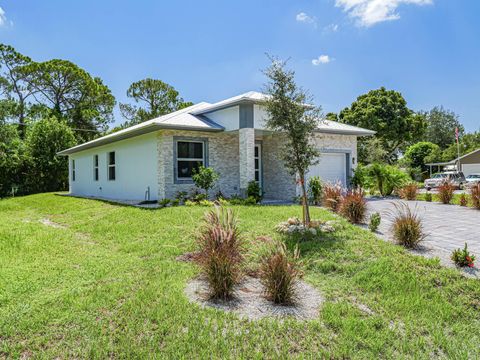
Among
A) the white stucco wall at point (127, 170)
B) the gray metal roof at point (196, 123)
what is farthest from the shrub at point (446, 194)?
the white stucco wall at point (127, 170)

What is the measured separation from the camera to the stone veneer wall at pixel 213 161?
12953 millimetres

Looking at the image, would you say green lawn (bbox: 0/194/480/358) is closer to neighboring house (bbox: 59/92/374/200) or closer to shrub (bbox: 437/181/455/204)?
neighboring house (bbox: 59/92/374/200)

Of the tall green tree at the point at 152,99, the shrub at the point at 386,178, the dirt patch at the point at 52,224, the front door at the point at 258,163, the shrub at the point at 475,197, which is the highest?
the tall green tree at the point at 152,99

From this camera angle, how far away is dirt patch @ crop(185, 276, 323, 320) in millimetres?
3656

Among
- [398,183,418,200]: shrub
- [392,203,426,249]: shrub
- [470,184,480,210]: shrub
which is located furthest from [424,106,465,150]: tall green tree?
[392,203,426,249]: shrub

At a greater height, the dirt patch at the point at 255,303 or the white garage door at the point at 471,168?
the white garage door at the point at 471,168

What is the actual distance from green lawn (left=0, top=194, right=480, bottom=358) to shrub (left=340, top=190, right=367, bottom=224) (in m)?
1.48

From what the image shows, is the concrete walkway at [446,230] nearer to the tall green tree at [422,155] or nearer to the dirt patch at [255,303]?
the dirt patch at [255,303]

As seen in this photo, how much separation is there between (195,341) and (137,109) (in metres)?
36.4

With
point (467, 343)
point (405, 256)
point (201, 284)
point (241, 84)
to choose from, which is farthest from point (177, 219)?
point (241, 84)

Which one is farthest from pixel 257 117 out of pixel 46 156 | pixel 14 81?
pixel 14 81

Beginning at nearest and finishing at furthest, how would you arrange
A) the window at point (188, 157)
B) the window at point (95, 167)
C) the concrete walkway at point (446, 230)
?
the concrete walkway at point (446, 230), the window at point (188, 157), the window at point (95, 167)

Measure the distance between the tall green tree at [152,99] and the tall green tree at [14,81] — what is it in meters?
9.61

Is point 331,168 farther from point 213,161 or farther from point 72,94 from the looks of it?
point 72,94
